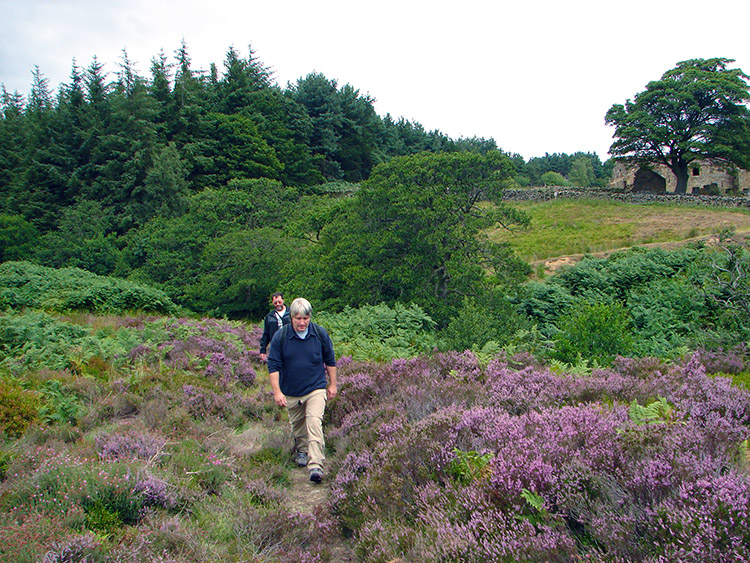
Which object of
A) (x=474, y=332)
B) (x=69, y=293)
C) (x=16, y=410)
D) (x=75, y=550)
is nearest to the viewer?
(x=75, y=550)

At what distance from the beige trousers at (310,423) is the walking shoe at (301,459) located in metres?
0.12

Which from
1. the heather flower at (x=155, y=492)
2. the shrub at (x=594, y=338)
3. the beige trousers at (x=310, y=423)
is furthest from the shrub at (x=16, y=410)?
the shrub at (x=594, y=338)

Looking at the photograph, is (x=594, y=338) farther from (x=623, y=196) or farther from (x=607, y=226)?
(x=623, y=196)

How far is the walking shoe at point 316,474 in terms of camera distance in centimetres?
512

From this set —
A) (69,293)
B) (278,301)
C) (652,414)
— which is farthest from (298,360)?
(69,293)

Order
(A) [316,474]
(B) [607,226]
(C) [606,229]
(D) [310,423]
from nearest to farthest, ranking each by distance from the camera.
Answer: (A) [316,474] → (D) [310,423] → (C) [606,229] → (B) [607,226]

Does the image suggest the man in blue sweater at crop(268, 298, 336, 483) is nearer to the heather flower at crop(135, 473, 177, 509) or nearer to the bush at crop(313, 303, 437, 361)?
the heather flower at crop(135, 473, 177, 509)

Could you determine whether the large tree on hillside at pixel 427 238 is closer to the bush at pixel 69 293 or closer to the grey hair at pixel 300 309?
the grey hair at pixel 300 309

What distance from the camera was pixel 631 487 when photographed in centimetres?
312

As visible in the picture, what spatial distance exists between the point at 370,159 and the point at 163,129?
25091 mm

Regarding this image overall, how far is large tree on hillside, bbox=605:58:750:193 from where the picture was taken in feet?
135

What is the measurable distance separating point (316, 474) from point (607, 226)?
3146 cm

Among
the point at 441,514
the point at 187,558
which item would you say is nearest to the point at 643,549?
the point at 441,514

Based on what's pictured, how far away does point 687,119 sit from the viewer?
43594 millimetres
